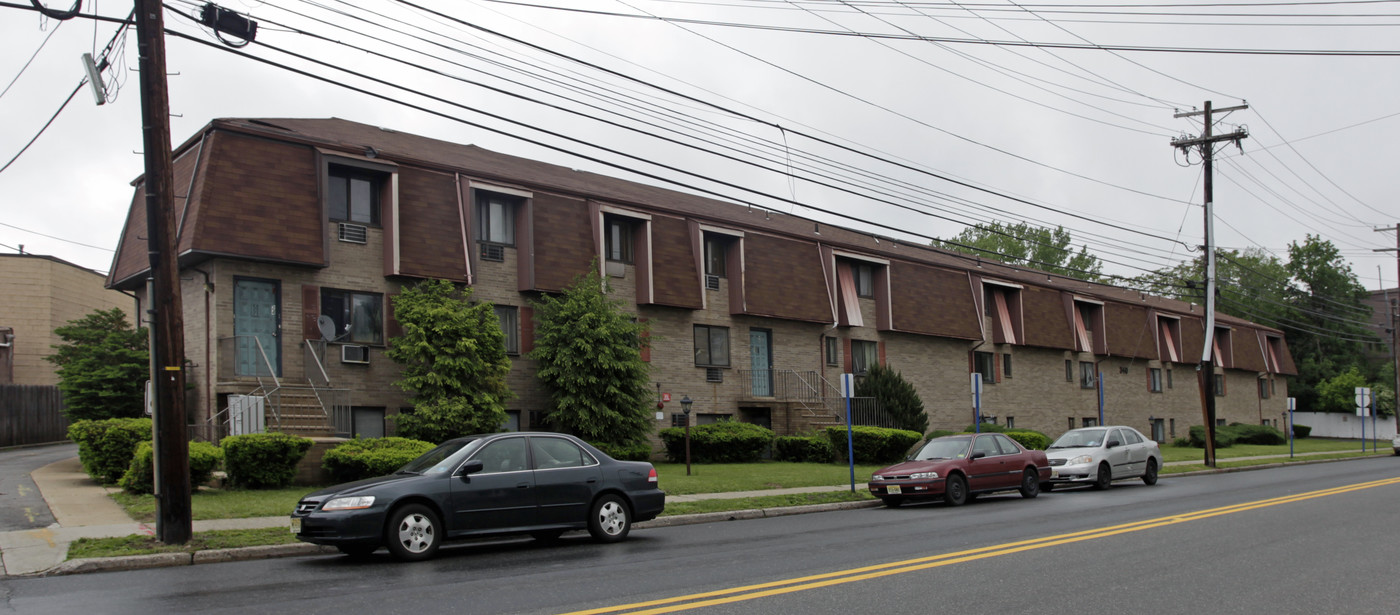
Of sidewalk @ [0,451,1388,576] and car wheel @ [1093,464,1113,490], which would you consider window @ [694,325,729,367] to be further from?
car wheel @ [1093,464,1113,490]

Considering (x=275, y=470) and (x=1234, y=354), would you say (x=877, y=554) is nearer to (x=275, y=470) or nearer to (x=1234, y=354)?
(x=275, y=470)

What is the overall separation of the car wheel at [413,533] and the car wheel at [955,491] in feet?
33.3

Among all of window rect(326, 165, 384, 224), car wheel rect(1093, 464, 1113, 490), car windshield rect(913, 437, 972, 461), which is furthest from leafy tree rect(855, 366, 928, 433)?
window rect(326, 165, 384, 224)

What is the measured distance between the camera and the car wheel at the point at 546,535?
12680mm

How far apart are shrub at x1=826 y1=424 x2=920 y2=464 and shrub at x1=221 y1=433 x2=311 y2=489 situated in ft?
48.2

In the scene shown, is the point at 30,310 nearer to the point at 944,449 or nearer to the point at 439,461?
the point at 439,461

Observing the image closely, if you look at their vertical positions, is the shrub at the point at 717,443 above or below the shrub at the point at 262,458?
below

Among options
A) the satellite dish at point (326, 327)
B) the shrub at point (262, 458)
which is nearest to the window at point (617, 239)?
the satellite dish at point (326, 327)

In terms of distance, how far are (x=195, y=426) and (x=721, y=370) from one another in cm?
1430

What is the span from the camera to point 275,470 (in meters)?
17.9

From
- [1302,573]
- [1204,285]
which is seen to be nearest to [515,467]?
[1302,573]

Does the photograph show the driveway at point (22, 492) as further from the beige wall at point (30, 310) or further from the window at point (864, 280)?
the window at point (864, 280)

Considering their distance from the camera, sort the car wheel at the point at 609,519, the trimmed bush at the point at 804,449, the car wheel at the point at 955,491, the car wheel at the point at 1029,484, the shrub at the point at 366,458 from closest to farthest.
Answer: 1. the car wheel at the point at 609,519
2. the shrub at the point at 366,458
3. the car wheel at the point at 955,491
4. the car wheel at the point at 1029,484
5. the trimmed bush at the point at 804,449

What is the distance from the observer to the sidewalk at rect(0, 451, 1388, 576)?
1095 centimetres
